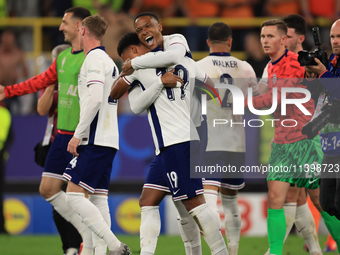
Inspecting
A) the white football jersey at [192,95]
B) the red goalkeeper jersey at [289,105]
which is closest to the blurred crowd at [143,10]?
the red goalkeeper jersey at [289,105]

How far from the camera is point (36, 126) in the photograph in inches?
319

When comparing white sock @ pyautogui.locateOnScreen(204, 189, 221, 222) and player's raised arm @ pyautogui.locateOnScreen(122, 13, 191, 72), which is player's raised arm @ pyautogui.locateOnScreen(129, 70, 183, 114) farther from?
white sock @ pyautogui.locateOnScreen(204, 189, 221, 222)

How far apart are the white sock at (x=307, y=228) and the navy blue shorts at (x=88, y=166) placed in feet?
6.84

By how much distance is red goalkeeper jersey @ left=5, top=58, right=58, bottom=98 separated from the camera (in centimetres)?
496

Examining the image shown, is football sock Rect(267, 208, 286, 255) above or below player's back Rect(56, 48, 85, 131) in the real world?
below

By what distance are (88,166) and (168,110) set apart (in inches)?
39.8

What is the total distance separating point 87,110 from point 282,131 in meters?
1.81

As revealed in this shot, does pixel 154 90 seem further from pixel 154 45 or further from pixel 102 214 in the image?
pixel 102 214

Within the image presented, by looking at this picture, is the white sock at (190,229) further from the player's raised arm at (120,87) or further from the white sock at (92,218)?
the player's raised arm at (120,87)

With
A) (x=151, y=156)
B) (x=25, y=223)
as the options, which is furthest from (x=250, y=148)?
(x=25, y=223)

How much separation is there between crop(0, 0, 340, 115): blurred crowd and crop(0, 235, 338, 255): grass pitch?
3.43 meters

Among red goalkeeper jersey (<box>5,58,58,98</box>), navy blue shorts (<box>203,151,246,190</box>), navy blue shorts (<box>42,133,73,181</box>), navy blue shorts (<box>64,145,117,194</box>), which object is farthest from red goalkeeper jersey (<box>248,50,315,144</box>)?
red goalkeeper jersey (<box>5,58,58,98</box>)

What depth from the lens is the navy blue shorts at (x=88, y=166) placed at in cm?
429

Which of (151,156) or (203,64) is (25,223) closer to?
(151,156)
